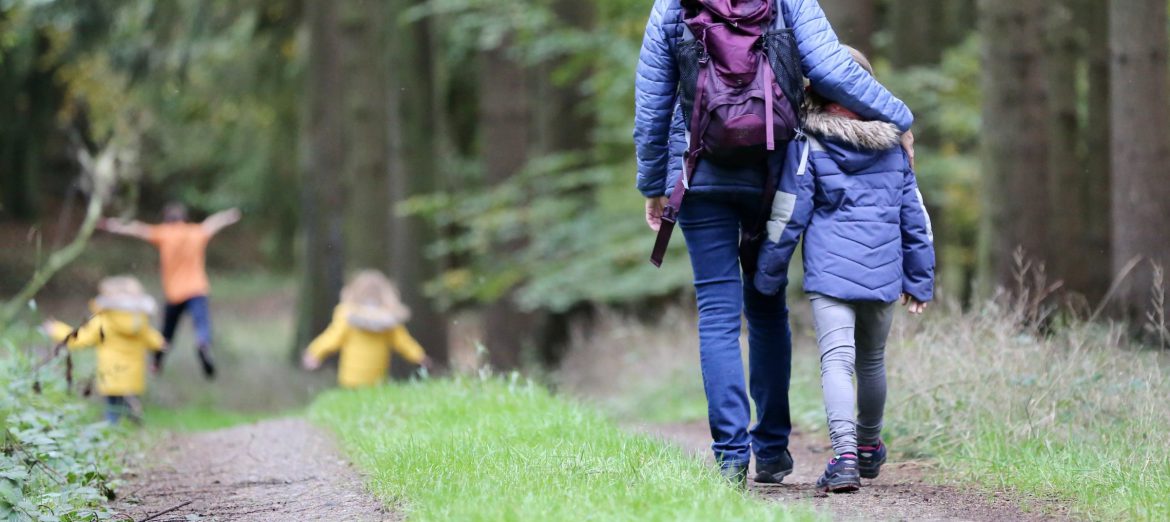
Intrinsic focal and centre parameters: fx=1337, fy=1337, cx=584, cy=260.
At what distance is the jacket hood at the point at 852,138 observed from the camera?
5.40 m

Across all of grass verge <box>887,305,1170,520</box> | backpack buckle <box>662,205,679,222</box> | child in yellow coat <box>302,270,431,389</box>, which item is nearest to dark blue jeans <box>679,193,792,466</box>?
backpack buckle <box>662,205,679,222</box>

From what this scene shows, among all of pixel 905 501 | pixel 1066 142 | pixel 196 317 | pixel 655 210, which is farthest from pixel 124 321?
pixel 1066 142

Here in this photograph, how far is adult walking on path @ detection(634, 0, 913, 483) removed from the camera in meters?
5.29

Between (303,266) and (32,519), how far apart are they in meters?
15.4

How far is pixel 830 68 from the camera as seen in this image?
17.6 ft

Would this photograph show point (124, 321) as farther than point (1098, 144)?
No

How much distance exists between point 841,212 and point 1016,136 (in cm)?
619

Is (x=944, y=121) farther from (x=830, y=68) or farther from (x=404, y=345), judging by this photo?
(x=830, y=68)

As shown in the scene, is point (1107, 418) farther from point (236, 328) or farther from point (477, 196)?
point (236, 328)

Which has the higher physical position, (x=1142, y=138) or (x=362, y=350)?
(x=1142, y=138)

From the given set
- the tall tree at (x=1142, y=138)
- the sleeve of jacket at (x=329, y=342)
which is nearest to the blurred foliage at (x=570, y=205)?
the sleeve of jacket at (x=329, y=342)

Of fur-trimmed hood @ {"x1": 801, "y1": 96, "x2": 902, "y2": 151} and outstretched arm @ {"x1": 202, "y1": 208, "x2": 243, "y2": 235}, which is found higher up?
outstretched arm @ {"x1": 202, "y1": 208, "x2": 243, "y2": 235}

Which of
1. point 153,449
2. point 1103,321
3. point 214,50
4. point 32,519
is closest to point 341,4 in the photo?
point 214,50

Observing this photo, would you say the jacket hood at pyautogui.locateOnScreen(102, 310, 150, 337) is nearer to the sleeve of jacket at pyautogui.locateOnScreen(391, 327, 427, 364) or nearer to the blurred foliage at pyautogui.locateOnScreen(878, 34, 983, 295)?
the sleeve of jacket at pyautogui.locateOnScreen(391, 327, 427, 364)
